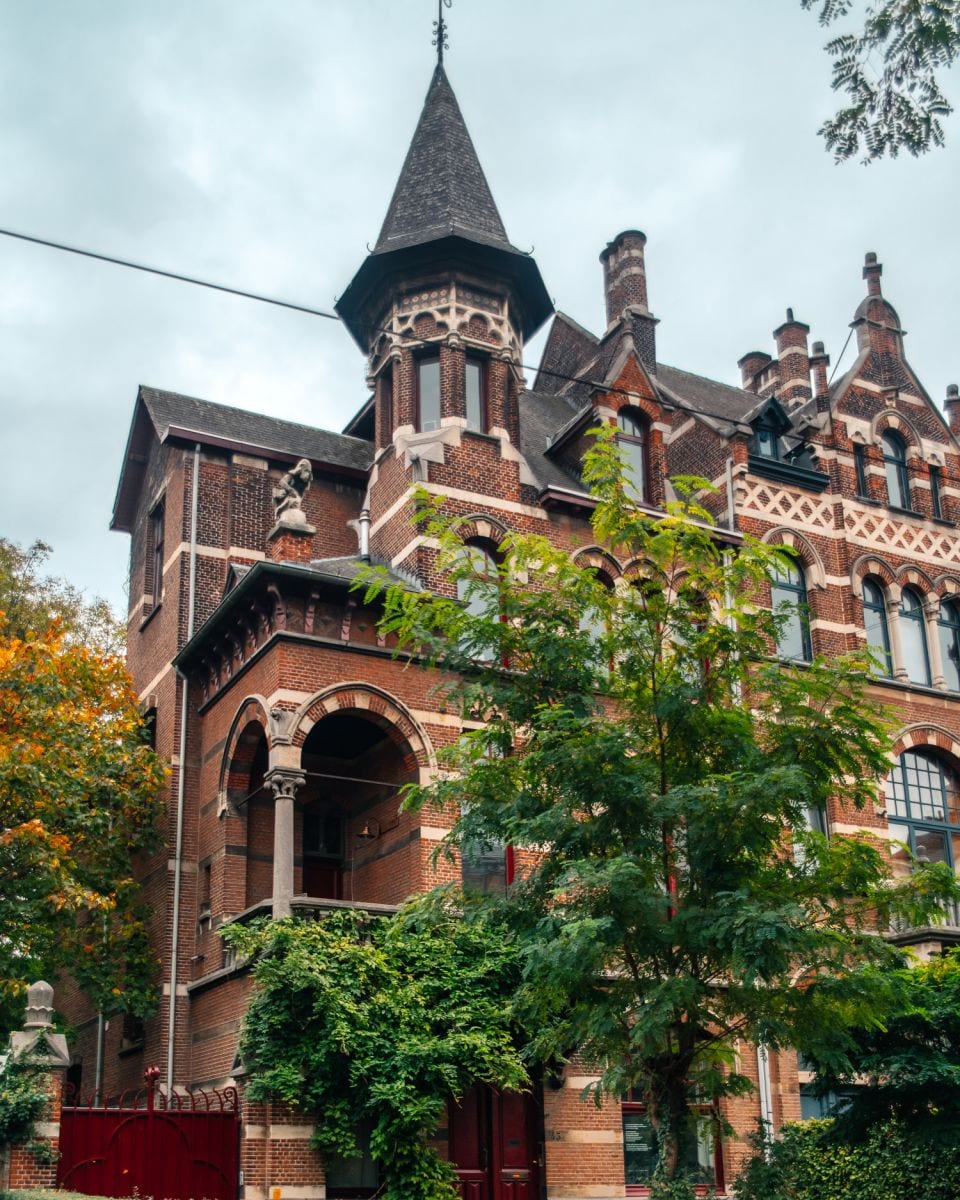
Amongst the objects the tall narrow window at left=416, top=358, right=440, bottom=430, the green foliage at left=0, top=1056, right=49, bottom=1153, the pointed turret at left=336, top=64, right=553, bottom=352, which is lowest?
the green foliage at left=0, top=1056, right=49, bottom=1153

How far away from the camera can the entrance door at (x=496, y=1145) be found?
2019 centimetres

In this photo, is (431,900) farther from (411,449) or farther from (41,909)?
(411,449)

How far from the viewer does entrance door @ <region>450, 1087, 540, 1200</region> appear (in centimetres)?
2019

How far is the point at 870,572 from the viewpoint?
29938mm

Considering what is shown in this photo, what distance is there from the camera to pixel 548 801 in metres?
14.6

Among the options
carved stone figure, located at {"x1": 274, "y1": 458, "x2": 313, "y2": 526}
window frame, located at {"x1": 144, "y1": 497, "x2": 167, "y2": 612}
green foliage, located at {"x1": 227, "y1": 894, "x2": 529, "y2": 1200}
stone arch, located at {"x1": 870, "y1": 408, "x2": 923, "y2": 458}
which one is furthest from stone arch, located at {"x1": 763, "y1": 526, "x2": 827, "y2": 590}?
green foliage, located at {"x1": 227, "y1": 894, "x2": 529, "y2": 1200}

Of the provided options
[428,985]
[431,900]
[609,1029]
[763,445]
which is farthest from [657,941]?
[763,445]

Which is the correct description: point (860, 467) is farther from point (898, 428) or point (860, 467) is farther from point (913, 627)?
point (913, 627)

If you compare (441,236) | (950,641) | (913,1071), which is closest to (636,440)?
(441,236)

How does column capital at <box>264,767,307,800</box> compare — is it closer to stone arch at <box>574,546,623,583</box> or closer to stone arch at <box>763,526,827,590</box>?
stone arch at <box>574,546,623,583</box>

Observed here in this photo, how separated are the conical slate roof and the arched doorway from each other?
887 centimetres

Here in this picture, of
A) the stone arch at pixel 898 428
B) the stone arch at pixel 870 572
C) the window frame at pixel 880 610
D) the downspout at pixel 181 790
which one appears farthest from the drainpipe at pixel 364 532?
the stone arch at pixel 898 428

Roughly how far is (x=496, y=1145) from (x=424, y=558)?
908cm

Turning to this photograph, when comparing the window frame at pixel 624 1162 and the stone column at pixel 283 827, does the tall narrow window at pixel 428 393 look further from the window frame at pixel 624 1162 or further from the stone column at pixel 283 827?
the window frame at pixel 624 1162
